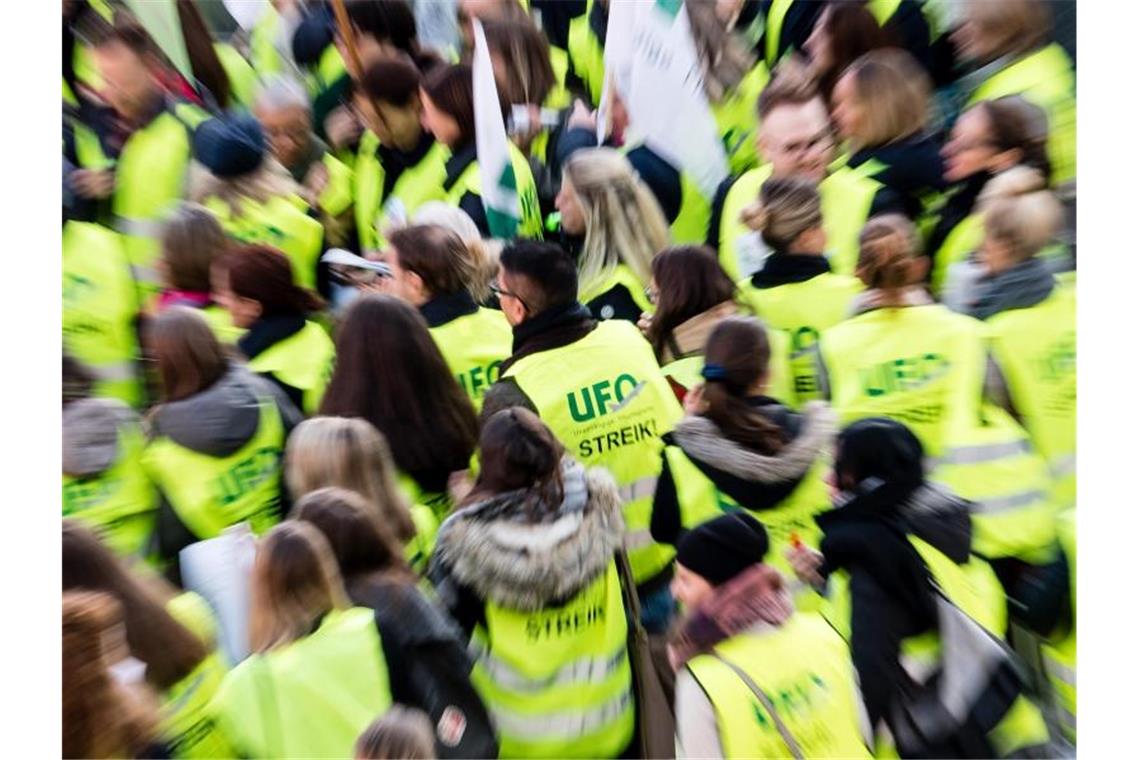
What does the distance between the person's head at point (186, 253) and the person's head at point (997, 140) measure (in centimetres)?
140

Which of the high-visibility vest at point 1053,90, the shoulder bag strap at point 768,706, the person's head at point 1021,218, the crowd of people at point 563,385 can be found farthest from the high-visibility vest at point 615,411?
the high-visibility vest at point 1053,90

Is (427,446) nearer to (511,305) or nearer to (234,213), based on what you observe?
(511,305)

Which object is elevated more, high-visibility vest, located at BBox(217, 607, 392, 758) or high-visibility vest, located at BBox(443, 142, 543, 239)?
high-visibility vest, located at BBox(443, 142, 543, 239)

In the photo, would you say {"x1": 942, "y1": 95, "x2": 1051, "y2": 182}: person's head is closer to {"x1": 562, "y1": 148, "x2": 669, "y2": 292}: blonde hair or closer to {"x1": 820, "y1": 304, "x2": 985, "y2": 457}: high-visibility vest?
{"x1": 820, "y1": 304, "x2": 985, "y2": 457}: high-visibility vest

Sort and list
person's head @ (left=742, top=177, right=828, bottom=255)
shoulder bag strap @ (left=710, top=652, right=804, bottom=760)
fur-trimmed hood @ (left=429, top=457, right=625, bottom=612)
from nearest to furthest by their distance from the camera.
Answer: shoulder bag strap @ (left=710, top=652, right=804, bottom=760), fur-trimmed hood @ (left=429, top=457, right=625, bottom=612), person's head @ (left=742, top=177, right=828, bottom=255)

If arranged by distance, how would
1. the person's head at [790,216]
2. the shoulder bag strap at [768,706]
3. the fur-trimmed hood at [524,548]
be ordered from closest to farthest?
the shoulder bag strap at [768,706], the fur-trimmed hood at [524,548], the person's head at [790,216]

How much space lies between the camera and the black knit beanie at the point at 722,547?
67.7 inches

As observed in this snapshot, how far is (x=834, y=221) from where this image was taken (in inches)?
71.6

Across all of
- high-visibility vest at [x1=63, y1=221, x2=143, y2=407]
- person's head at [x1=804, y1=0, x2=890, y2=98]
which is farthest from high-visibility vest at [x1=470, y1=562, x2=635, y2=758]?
person's head at [x1=804, y1=0, x2=890, y2=98]

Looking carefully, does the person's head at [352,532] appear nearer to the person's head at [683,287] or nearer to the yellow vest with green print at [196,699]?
the yellow vest with green print at [196,699]

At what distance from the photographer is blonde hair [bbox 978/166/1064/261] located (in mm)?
1760

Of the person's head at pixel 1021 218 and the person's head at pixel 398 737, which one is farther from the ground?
the person's head at pixel 1021 218

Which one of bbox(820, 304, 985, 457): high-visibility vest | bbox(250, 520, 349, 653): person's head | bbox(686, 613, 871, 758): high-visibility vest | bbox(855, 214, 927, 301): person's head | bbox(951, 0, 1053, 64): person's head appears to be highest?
bbox(951, 0, 1053, 64): person's head

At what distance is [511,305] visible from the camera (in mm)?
1803
